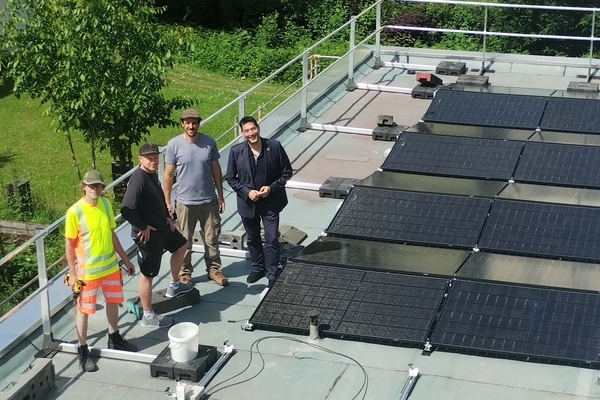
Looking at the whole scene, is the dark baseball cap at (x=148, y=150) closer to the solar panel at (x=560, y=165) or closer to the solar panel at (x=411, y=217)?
the solar panel at (x=411, y=217)

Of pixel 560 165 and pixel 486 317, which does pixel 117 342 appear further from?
pixel 560 165

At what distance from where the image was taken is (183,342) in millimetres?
8609

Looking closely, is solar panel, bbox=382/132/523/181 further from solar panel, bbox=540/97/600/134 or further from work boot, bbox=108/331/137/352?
work boot, bbox=108/331/137/352

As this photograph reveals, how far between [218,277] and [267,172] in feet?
4.03

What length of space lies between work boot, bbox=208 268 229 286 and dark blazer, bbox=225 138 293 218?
0.67 metres

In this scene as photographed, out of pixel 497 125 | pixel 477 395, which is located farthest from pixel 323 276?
pixel 497 125

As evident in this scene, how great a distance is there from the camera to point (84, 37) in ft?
62.1

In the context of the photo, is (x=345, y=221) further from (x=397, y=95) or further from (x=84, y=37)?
(x=84, y=37)

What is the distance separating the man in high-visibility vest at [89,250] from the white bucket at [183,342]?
734 mm

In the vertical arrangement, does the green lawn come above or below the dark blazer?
below

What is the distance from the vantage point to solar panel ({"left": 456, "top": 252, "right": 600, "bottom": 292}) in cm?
960

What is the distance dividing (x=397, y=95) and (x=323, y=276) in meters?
7.35

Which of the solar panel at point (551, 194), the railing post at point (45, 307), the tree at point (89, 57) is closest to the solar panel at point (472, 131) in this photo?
the solar panel at point (551, 194)

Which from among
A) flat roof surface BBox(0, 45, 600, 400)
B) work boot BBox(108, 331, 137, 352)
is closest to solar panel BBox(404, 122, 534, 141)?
flat roof surface BBox(0, 45, 600, 400)
